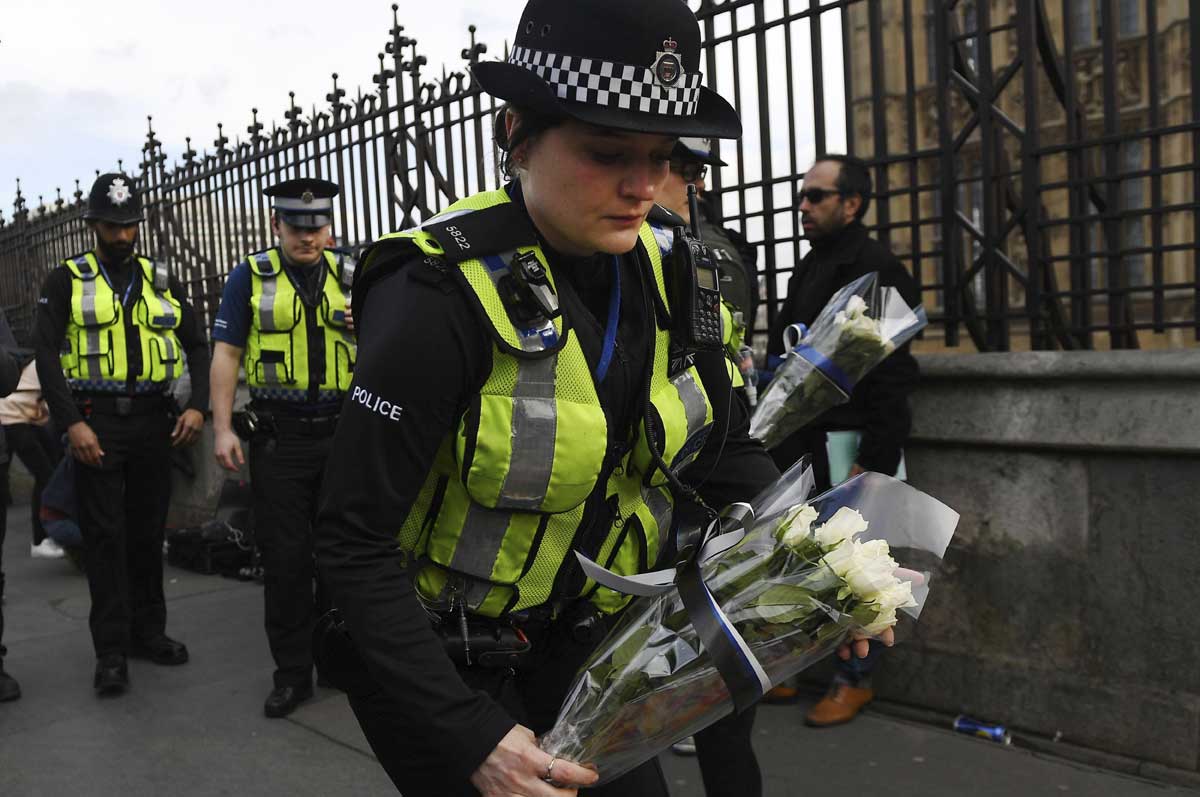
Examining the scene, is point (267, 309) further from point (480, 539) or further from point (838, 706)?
point (480, 539)

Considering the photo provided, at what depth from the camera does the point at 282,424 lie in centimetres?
484

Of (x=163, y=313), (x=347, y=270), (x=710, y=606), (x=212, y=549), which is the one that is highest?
(x=347, y=270)

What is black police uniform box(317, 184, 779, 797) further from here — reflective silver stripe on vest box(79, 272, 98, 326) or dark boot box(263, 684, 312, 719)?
reflective silver stripe on vest box(79, 272, 98, 326)

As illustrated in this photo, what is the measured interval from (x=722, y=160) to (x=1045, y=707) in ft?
9.06

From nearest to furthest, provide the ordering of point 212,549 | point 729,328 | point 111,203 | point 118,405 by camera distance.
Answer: point 729,328
point 118,405
point 111,203
point 212,549

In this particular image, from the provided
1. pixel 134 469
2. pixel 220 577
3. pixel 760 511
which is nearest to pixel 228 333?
pixel 134 469

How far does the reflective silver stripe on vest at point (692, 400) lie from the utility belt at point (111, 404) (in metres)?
4.19

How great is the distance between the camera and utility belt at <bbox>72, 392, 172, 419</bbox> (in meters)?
5.36

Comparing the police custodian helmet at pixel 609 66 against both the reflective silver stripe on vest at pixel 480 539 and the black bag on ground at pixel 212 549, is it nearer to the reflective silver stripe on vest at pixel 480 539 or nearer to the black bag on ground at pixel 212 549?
the reflective silver stripe on vest at pixel 480 539

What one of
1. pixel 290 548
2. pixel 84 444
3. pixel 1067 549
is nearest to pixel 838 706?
pixel 1067 549

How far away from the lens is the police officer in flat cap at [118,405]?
5168 mm

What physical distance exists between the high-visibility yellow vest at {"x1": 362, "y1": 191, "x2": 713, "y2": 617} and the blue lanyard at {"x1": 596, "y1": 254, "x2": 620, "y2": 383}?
0.04 meters

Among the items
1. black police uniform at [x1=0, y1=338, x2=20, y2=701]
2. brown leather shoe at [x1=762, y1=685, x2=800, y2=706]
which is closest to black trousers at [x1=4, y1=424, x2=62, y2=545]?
black police uniform at [x1=0, y1=338, x2=20, y2=701]

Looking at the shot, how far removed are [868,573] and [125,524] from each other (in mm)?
4901
